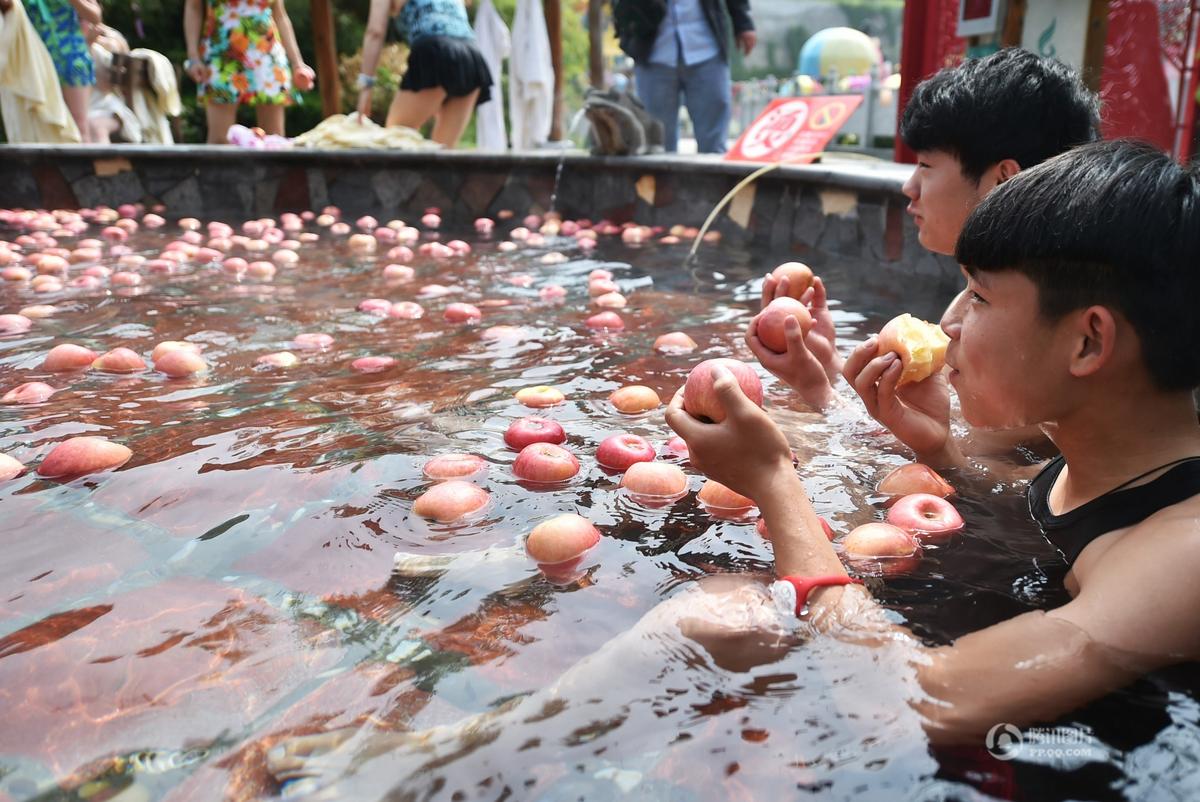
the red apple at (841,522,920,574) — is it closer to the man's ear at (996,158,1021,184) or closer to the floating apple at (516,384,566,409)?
the man's ear at (996,158,1021,184)

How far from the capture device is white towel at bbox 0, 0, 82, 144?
877 centimetres

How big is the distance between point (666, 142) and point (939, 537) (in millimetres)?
7076

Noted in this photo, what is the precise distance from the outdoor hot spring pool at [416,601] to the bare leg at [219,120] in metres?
5.94

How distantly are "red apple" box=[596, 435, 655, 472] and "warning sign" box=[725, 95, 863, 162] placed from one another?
178 inches

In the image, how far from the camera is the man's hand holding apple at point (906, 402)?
2379 mm

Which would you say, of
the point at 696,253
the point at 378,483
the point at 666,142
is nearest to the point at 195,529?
the point at 378,483

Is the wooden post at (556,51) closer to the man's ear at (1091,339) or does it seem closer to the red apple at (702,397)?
the red apple at (702,397)

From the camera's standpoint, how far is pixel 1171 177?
5.33ft

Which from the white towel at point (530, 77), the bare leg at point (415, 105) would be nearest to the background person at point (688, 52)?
the bare leg at point (415, 105)

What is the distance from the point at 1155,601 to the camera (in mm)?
1470

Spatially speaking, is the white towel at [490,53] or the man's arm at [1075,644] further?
the white towel at [490,53]

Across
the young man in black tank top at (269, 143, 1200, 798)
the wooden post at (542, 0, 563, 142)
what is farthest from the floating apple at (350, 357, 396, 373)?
the wooden post at (542, 0, 563, 142)

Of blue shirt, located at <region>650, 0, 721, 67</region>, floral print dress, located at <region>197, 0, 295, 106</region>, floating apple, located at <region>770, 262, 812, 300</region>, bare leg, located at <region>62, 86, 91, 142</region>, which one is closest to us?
floating apple, located at <region>770, 262, 812, 300</region>

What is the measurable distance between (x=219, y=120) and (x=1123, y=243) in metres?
9.02
